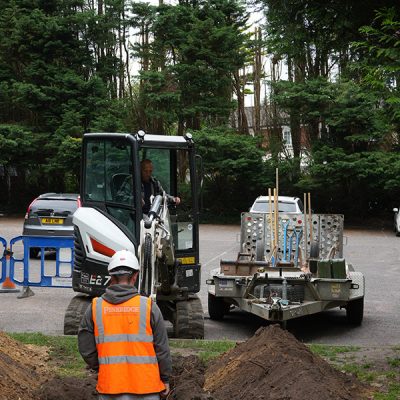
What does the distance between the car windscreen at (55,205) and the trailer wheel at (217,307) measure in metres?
7.62

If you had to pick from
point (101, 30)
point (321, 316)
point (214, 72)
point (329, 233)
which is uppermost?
point (101, 30)

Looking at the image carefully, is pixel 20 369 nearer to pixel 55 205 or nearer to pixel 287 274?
pixel 287 274

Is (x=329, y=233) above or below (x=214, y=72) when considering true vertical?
below

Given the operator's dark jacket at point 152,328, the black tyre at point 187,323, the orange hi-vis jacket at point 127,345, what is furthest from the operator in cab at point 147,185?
the orange hi-vis jacket at point 127,345

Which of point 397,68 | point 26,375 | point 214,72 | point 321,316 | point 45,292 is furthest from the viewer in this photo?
point 214,72

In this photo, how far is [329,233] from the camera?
14.0 metres

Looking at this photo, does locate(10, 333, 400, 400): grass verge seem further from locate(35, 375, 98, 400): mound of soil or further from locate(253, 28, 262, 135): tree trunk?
locate(253, 28, 262, 135): tree trunk

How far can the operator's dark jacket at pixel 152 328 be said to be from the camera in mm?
5043

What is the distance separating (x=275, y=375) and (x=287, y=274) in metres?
4.50

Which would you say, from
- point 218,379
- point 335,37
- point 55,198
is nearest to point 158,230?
point 218,379

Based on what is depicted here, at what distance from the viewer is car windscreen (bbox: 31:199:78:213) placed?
1975cm

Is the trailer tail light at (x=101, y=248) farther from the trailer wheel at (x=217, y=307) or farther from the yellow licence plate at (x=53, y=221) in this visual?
the yellow licence plate at (x=53, y=221)

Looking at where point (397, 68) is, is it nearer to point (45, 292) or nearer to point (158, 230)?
point (158, 230)

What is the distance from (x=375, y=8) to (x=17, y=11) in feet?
111
